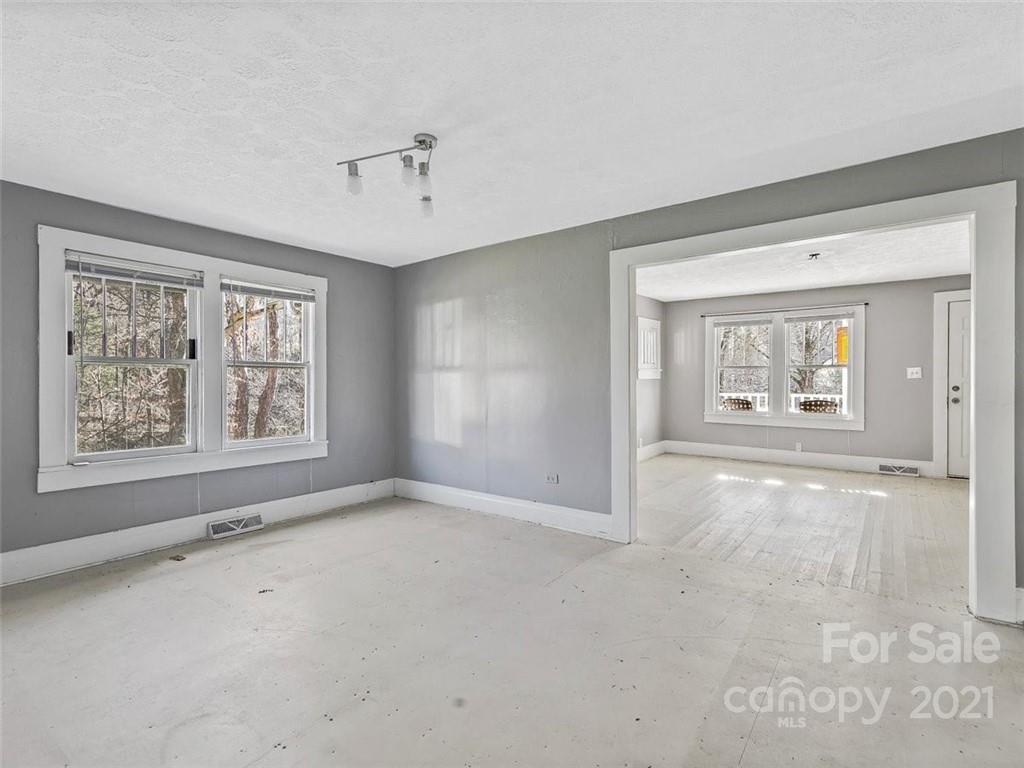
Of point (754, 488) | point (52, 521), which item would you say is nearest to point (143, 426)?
point (52, 521)

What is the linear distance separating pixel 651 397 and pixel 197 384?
20.4 feet

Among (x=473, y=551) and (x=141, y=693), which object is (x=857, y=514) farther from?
(x=141, y=693)

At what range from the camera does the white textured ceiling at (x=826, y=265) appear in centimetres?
451

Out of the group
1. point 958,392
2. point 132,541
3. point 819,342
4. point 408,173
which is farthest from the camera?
point 819,342

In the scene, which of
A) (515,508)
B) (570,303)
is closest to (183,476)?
(515,508)

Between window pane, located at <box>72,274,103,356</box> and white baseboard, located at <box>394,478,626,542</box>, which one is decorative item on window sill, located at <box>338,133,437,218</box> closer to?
window pane, located at <box>72,274,103,356</box>

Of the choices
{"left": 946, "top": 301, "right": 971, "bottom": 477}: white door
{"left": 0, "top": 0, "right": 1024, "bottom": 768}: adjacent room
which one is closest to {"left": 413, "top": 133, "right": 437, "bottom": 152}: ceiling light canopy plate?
{"left": 0, "top": 0, "right": 1024, "bottom": 768}: adjacent room

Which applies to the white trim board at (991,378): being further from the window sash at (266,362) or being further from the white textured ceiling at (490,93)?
the window sash at (266,362)

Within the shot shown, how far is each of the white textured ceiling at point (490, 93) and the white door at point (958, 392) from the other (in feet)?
14.9

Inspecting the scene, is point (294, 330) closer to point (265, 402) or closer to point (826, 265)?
point (265, 402)

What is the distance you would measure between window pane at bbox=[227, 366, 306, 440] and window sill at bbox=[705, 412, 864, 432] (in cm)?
606

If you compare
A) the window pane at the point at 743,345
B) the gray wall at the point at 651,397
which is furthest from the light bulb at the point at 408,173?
the window pane at the point at 743,345

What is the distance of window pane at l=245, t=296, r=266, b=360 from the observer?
4.41 metres

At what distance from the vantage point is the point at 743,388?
7.77m
